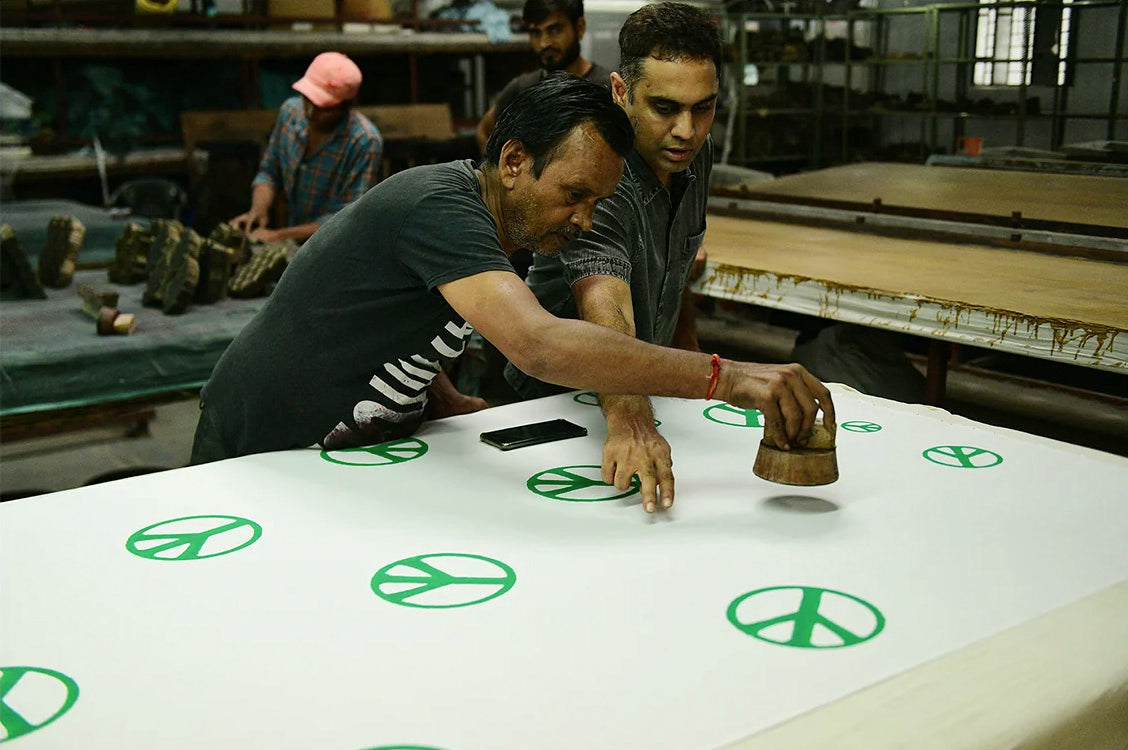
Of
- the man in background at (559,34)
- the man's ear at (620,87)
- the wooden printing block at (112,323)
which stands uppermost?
the man in background at (559,34)

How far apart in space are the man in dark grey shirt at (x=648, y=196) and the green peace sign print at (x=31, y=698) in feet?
2.61

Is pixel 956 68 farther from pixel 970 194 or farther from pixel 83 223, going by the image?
pixel 83 223

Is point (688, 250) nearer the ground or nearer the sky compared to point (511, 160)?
nearer the ground

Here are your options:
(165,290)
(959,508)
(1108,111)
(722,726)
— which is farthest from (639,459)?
(165,290)

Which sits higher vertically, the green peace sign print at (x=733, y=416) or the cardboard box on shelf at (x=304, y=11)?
the cardboard box on shelf at (x=304, y=11)

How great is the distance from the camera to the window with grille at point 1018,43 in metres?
2.53

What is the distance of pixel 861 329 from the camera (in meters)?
2.80

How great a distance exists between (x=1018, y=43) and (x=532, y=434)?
1755mm

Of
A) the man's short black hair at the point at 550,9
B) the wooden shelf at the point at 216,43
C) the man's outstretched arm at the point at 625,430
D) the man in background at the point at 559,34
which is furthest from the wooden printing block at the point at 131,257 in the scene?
the man's outstretched arm at the point at 625,430

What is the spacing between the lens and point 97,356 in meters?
2.71

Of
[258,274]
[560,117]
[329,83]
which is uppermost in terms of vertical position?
[329,83]

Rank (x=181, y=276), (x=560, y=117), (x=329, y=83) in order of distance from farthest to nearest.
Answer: (x=329, y=83), (x=181, y=276), (x=560, y=117)

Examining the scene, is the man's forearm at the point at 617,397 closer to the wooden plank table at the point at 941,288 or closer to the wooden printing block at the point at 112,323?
the wooden plank table at the point at 941,288

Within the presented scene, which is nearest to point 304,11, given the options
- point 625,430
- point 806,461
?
point 625,430
